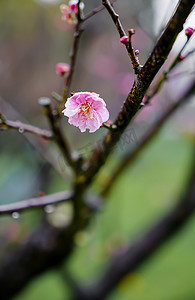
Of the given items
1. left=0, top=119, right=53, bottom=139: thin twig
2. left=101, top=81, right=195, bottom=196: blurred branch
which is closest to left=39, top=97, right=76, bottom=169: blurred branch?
left=0, top=119, right=53, bottom=139: thin twig

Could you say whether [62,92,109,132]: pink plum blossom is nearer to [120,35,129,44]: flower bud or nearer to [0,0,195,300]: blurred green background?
[120,35,129,44]: flower bud

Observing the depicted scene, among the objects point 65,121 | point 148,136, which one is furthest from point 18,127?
point 65,121

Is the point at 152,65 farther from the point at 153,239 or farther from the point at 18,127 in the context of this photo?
the point at 153,239

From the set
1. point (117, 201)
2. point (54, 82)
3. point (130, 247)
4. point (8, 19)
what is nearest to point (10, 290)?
point (130, 247)

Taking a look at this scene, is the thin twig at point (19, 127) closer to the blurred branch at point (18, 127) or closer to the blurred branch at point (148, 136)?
the blurred branch at point (18, 127)

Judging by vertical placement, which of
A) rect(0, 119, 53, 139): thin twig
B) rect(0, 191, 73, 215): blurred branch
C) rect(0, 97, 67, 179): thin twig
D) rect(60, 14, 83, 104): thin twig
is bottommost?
rect(0, 97, 67, 179): thin twig

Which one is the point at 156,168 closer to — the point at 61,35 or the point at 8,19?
the point at 61,35
